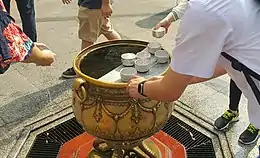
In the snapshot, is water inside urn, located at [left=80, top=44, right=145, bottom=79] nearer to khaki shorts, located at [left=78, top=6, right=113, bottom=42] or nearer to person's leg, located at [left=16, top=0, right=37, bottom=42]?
khaki shorts, located at [left=78, top=6, right=113, bottom=42]

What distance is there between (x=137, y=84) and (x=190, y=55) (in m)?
0.35

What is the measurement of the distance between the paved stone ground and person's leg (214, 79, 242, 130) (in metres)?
0.05

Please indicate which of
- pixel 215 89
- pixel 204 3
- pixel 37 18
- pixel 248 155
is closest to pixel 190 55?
pixel 204 3

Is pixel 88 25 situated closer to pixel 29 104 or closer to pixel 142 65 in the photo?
pixel 29 104

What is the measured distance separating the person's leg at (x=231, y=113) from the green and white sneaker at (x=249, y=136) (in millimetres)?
130

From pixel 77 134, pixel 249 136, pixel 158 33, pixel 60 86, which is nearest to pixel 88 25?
pixel 60 86

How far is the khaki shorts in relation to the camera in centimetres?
282

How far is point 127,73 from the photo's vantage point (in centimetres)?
171

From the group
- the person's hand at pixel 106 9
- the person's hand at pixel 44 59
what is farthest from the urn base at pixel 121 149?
the person's hand at pixel 106 9

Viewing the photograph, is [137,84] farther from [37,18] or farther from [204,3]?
[37,18]

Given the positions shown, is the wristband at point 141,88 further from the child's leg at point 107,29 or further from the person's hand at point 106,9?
the child's leg at point 107,29

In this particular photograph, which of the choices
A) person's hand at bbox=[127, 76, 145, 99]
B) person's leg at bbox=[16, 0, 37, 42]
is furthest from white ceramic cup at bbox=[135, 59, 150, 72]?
person's leg at bbox=[16, 0, 37, 42]

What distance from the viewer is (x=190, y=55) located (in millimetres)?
1140

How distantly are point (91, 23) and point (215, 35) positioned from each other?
1.86 metres
